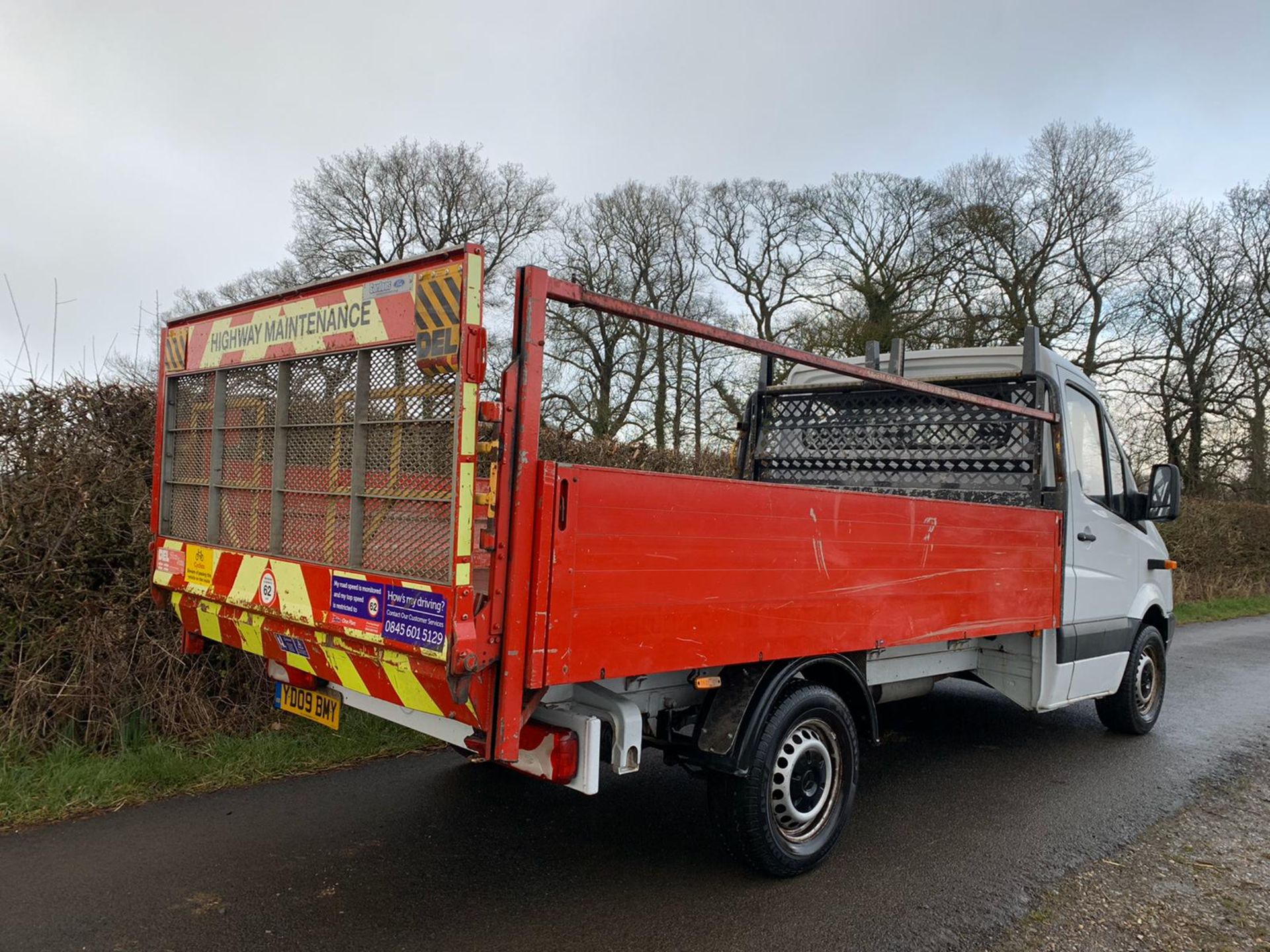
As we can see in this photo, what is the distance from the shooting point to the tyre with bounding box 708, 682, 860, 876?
3332mm

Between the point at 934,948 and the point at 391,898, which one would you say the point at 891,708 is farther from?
the point at 391,898

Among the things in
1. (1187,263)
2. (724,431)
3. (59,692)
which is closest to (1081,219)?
(1187,263)

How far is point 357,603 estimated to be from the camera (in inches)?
113

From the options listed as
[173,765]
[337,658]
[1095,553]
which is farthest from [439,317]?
[1095,553]

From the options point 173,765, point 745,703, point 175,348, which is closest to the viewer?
point 745,703

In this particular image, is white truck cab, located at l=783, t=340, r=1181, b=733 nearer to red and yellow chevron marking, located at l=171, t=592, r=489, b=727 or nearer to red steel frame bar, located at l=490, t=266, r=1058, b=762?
red steel frame bar, located at l=490, t=266, r=1058, b=762

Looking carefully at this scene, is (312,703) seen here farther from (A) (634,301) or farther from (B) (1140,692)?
(A) (634,301)

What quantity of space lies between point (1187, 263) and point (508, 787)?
24.8 metres

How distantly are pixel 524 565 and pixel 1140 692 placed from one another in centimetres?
553

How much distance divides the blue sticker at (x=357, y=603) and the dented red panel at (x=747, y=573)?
607 millimetres

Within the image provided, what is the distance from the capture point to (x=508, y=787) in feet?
14.8

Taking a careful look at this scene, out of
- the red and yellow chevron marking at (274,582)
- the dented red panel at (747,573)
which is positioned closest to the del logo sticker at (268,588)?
the red and yellow chevron marking at (274,582)

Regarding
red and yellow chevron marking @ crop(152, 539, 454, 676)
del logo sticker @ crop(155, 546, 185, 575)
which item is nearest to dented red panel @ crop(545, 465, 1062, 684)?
red and yellow chevron marking @ crop(152, 539, 454, 676)

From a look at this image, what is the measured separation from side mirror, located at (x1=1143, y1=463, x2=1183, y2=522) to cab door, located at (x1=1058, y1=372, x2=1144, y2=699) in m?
0.19
